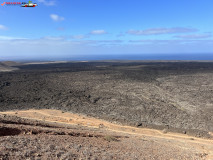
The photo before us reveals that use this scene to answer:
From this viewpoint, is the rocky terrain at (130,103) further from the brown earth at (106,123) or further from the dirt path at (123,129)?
the dirt path at (123,129)

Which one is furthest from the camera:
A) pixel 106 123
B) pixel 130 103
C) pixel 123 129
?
pixel 130 103

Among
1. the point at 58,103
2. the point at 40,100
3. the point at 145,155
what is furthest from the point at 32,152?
the point at 40,100

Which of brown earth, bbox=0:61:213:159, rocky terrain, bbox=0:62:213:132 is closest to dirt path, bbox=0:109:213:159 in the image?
brown earth, bbox=0:61:213:159

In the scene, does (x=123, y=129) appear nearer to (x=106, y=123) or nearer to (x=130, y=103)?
(x=106, y=123)

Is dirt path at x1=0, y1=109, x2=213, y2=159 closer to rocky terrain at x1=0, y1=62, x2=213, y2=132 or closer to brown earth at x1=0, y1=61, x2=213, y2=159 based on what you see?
brown earth at x1=0, y1=61, x2=213, y2=159

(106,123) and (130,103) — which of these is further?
(130,103)

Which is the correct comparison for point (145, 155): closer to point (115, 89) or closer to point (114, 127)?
Answer: point (114, 127)

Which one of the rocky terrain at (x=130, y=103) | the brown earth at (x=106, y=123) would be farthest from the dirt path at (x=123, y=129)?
the rocky terrain at (x=130, y=103)

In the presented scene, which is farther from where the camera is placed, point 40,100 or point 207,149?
point 40,100

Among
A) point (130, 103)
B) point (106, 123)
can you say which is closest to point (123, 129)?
point (106, 123)
